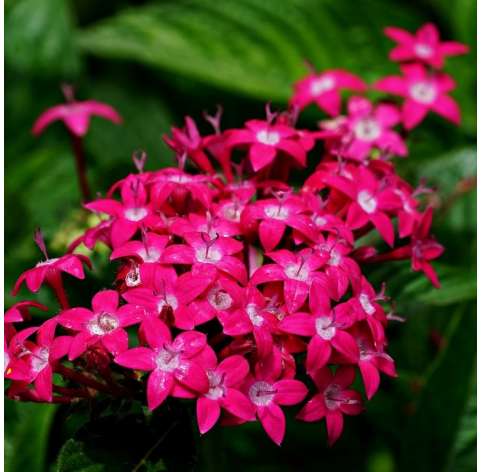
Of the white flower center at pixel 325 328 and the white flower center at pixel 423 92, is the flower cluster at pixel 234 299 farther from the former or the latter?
the white flower center at pixel 423 92

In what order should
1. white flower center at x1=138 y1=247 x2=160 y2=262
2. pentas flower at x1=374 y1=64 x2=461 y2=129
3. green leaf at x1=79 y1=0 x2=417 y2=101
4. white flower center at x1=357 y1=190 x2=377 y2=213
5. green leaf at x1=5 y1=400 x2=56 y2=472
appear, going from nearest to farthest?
white flower center at x1=138 y1=247 x2=160 y2=262 → white flower center at x1=357 y1=190 x2=377 y2=213 → green leaf at x1=5 y1=400 x2=56 y2=472 → pentas flower at x1=374 y1=64 x2=461 y2=129 → green leaf at x1=79 y1=0 x2=417 y2=101

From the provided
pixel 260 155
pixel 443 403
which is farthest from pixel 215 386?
pixel 443 403

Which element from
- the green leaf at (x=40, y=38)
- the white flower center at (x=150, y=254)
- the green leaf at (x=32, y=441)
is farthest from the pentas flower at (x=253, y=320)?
the green leaf at (x=40, y=38)

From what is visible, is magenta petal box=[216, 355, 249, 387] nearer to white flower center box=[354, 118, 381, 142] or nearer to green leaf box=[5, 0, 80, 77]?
white flower center box=[354, 118, 381, 142]

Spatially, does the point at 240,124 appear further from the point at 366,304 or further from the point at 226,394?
the point at 226,394

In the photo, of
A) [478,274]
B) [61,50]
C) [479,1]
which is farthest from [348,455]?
[61,50]

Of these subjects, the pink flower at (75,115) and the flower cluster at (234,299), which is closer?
the flower cluster at (234,299)

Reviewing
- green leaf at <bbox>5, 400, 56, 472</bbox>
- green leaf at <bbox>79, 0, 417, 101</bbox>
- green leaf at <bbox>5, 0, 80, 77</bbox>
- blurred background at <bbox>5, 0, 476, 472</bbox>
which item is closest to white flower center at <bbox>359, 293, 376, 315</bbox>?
blurred background at <bbox>5, 0, 476, 472</bbox>
